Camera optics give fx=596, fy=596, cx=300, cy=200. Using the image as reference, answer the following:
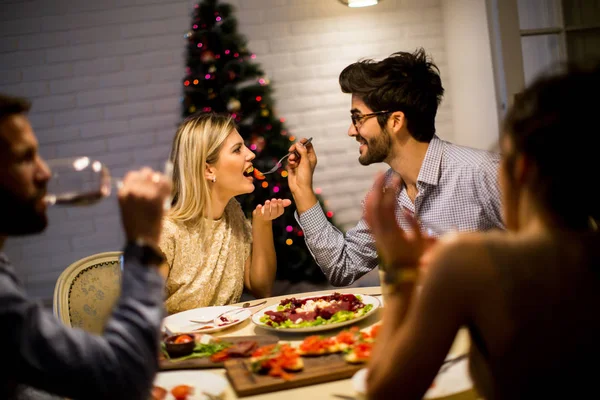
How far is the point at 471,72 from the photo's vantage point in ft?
14.1

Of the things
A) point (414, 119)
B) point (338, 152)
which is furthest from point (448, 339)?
point (338, 152)

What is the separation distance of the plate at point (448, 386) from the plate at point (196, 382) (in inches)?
13.0

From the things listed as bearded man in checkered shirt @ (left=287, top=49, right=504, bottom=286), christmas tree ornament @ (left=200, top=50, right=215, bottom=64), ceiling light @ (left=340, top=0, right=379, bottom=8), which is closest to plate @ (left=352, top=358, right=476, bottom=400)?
bearded man in checkered shirt @ (left=287, top=49, right=504, bottom=286)

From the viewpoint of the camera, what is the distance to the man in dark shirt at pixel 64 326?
924 mm

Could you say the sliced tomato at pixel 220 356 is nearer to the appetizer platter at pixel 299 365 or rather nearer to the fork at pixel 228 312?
the appetizer platter at pixel 299 365

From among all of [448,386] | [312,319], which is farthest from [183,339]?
[448,386]

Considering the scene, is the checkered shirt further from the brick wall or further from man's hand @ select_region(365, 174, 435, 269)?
the brick wall

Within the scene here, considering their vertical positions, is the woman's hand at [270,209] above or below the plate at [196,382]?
above

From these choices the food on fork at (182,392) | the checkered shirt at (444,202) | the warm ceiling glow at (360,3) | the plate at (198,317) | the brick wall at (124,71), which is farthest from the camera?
the brick wall at (124,71)

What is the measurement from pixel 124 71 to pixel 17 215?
3720 mm

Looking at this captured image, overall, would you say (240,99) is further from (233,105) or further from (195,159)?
(195,159)

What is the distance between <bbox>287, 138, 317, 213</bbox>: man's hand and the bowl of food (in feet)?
3.78

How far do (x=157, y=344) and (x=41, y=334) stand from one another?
0.19 m

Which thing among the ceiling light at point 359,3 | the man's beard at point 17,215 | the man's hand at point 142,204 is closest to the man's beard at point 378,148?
the man's hand at point 142,204
